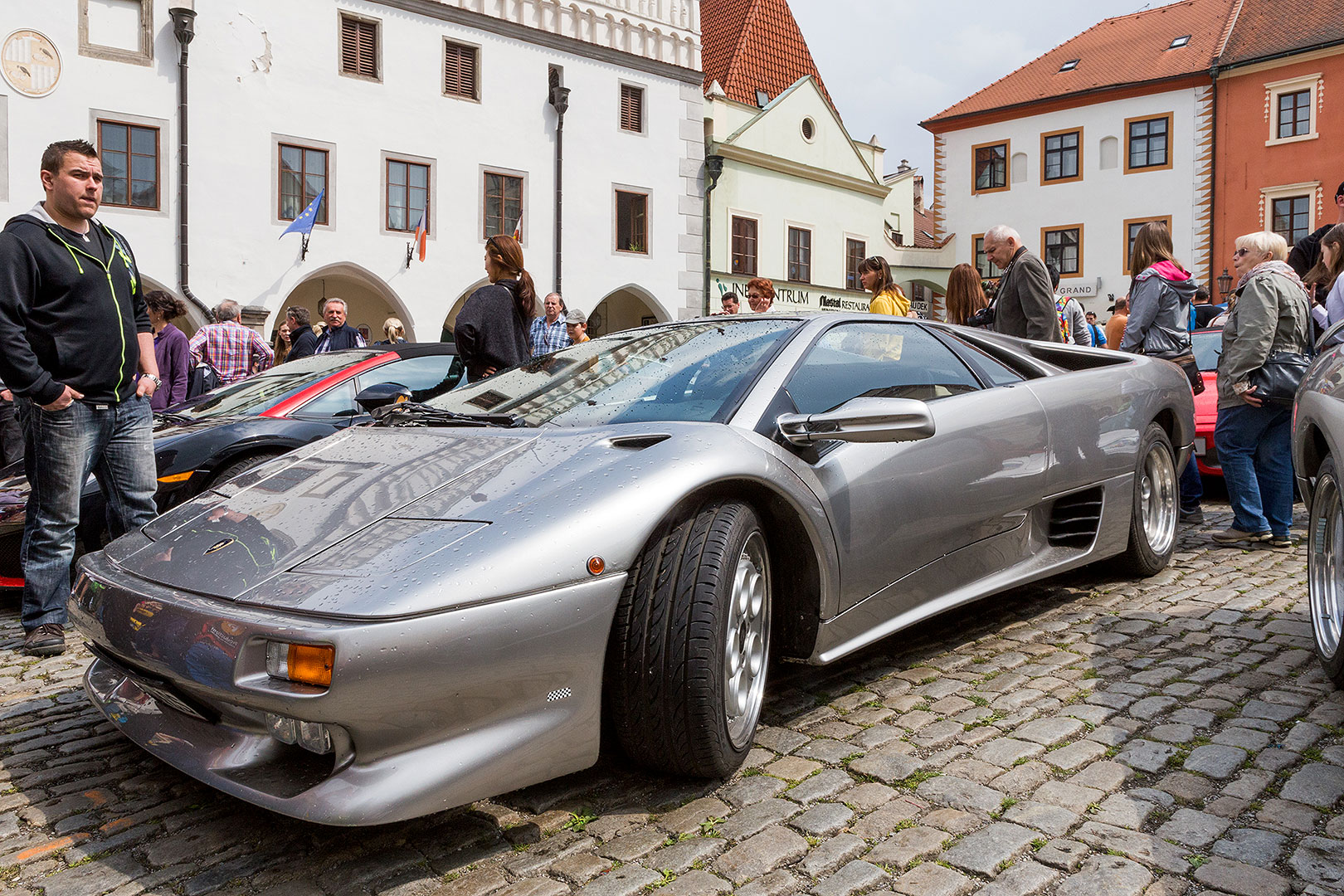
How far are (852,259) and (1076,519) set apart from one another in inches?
1021

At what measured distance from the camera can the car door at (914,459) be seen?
9.67 ft

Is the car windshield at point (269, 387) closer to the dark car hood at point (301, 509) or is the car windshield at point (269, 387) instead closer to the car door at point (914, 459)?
the dark car hood at point (301, 509)

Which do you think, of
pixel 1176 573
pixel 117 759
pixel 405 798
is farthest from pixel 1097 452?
pixel 117 759

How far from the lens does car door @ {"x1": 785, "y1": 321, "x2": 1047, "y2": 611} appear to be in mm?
2947

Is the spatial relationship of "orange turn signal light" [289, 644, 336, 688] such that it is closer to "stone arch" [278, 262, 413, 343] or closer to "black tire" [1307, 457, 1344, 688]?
"black tire" [1307, 457, 1344, 688]

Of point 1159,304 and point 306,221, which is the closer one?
point 1159,304

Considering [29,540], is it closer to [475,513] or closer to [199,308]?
Answer: [475,513]

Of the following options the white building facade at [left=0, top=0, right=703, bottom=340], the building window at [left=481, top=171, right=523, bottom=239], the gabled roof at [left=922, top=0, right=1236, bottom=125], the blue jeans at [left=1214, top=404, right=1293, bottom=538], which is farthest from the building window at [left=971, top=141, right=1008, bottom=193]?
the blue jeans at [left=1214, top=404, right=1293, bottom=538]

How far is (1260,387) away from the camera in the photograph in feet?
17.2

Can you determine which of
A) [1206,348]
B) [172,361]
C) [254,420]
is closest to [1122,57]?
[1206,348]

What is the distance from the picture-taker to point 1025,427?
147 inches

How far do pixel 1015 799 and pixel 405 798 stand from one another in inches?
55.5

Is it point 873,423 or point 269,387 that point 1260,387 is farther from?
point 269,387

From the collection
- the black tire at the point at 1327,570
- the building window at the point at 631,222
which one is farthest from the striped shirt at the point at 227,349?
the building window at the point at 631,222
